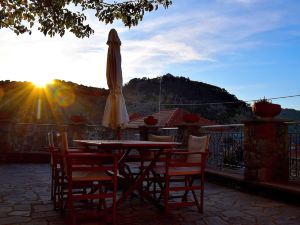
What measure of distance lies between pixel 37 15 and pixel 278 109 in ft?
15.0

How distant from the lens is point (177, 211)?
4.04 m

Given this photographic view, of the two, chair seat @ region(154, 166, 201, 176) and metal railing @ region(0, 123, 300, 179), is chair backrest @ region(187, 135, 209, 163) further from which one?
metal railing @ region(0, 123, 300, 179)

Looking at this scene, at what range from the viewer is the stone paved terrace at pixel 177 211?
141 inches

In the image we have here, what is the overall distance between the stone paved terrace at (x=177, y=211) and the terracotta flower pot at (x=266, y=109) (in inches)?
47.0

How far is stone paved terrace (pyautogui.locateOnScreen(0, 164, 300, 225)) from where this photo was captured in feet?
11.7

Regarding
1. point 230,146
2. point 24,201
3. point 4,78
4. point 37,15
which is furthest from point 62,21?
point 4,78

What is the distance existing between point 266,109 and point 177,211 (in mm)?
2122

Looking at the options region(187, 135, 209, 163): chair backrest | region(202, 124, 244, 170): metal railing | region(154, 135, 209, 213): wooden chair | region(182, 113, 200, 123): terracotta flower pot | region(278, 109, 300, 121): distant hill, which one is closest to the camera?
region(154, 135, 209, 213): wooden chair

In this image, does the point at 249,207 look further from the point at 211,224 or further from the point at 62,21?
the point at 62,21

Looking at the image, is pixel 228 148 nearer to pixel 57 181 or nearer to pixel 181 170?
pixel 181 170

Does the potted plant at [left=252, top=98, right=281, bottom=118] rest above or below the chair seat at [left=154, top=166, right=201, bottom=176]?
above

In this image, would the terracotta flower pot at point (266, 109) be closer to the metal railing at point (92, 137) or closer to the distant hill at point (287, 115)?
the distant hill at point (287, 115)

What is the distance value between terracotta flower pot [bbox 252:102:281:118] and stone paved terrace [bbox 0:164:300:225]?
3.92ft

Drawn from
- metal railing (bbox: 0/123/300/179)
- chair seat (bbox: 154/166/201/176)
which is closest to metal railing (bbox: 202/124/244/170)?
metal railing (bbox: 0/123/300/179)
